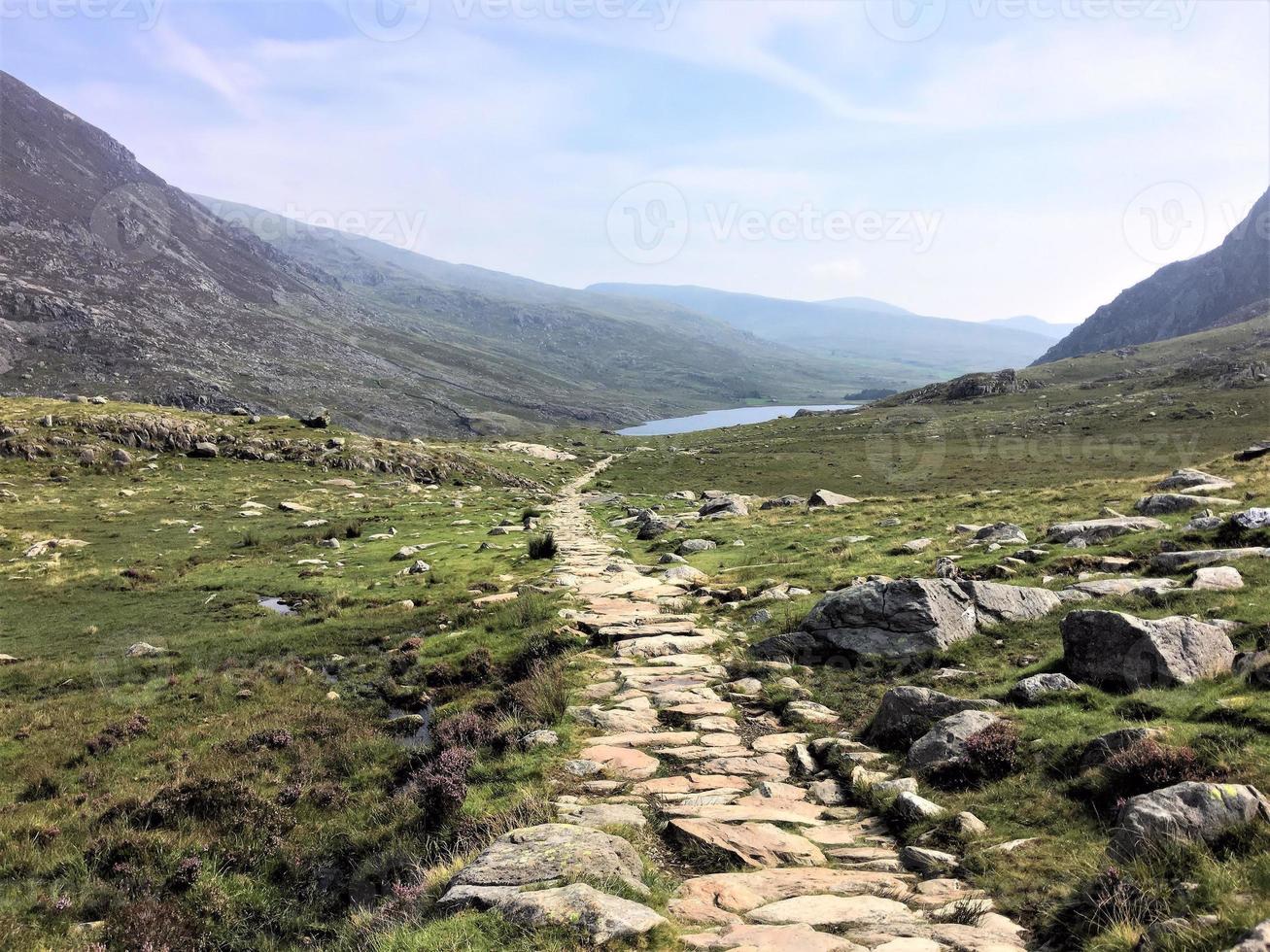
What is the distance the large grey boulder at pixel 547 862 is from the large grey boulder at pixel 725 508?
3624 cm

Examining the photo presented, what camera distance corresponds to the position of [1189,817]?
658 centimetres

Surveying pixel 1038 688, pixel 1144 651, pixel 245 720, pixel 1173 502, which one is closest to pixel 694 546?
pixel 1173 502

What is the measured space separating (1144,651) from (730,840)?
7.81m

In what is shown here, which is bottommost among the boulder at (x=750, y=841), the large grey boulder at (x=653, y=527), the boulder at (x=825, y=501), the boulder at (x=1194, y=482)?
the large grey boulder at (x=653, y=527)

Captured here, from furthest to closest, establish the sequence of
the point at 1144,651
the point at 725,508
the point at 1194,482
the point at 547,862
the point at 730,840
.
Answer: the point at 725,508 → the point at 1194,482 → the point at 1144,651 → the point at 730,840 → the point at 547,862

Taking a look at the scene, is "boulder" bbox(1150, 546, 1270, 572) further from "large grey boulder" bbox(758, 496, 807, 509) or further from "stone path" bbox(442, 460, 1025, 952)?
"large grey boulder" bbox(758, 496, 807, 509)

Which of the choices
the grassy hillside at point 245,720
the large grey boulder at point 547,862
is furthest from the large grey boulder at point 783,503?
the large grey boulder at point 547,862

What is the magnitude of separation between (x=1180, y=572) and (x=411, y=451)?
219 ft

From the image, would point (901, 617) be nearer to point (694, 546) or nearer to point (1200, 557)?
point (1200, 557)

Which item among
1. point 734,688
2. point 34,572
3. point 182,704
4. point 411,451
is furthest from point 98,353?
point 734,688

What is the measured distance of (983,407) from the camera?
533 ft

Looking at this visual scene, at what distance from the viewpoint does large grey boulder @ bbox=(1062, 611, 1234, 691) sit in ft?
34.4

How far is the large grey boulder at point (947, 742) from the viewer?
31.7ft

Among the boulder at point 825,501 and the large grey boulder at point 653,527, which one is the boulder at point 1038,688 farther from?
the boulder at point 825,501
